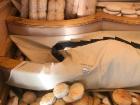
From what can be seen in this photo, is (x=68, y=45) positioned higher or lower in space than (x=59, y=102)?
higher

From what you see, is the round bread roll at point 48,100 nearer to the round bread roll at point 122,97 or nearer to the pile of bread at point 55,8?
the round bread roll at point 122,97

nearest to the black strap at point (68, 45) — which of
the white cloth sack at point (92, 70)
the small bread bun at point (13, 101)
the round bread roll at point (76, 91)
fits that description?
the white cloth sack at point (92, 70)

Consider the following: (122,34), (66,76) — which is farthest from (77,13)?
(66,76)

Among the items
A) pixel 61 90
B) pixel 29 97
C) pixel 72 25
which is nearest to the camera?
pixel 61 90

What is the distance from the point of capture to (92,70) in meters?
1.03

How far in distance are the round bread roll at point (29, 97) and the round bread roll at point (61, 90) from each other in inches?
6.5

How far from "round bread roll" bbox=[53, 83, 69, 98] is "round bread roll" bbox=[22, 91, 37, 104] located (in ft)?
0.54

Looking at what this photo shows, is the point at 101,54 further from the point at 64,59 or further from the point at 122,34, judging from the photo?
the point at 122,34

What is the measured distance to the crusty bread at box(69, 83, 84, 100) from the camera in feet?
3.30

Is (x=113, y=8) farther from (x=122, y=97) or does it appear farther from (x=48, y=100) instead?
(x=48, y=100)

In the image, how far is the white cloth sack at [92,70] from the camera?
1.03 meters

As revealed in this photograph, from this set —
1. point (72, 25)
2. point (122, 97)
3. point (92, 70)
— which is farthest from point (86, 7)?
point (122, 97)

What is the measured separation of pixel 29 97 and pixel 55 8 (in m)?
0.55

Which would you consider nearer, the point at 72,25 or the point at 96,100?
the point at 96,100
